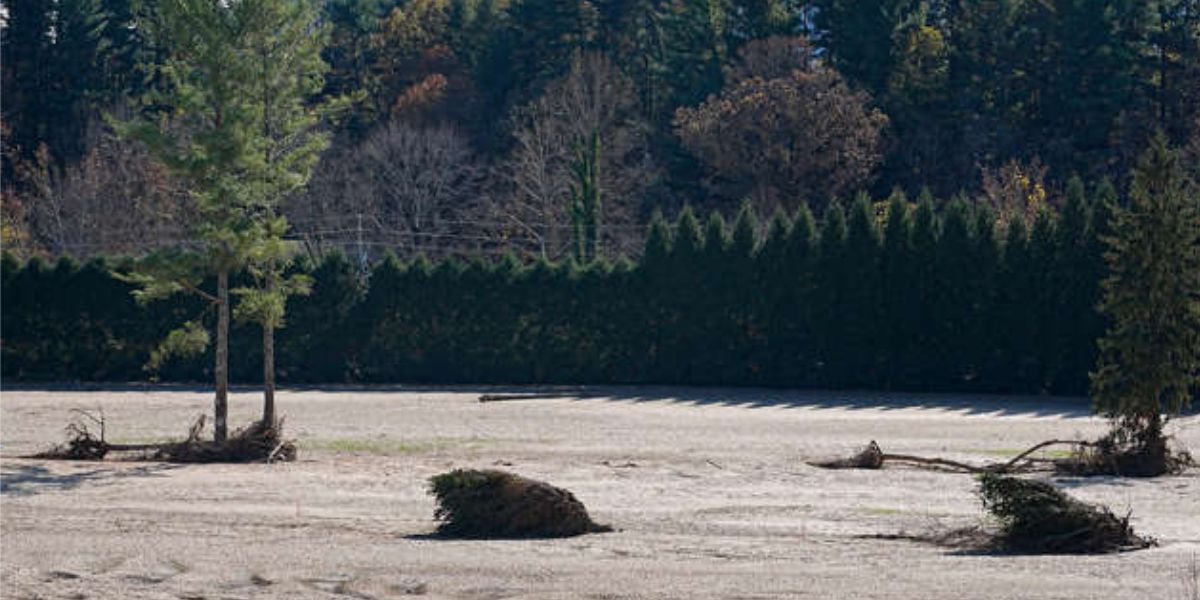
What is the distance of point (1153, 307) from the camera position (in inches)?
968

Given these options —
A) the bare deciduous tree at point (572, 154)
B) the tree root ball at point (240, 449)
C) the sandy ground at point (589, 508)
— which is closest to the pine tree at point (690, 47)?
the bare deciduous tree at point (572, 154)

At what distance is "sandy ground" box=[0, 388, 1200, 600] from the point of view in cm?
1426

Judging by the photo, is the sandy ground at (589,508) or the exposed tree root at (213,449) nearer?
the sandy ground at (589,508)

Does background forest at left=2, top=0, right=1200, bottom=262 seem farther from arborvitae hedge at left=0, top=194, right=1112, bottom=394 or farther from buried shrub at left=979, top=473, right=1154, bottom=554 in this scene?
buried shrub at left=979, top=473, right=1154, bottom=554

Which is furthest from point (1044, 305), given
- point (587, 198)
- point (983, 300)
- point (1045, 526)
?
point (587, 198)

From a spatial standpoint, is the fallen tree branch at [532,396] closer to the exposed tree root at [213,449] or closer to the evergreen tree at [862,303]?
the evergreen tree at [862,303]

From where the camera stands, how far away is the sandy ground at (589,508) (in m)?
14.3

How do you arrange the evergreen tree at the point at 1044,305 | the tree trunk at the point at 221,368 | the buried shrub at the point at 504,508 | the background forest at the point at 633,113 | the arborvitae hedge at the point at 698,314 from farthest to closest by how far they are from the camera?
the background forest at the point at 633,113, the arborvitae hedge at the point at 698,314, the evergreen tree at the point at 1044,305, the tree trunk at the point at 221,368, the buried shrub at the point at 504,508

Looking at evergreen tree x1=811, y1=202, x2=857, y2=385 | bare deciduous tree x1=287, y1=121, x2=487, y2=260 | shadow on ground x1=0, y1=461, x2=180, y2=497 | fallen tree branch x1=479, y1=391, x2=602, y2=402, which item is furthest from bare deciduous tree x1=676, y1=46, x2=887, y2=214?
shadow on ground x1=0, y1=461, x2=180, y2=497

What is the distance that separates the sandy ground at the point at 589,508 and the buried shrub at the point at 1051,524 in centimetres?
54

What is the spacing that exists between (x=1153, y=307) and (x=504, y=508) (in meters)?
12.0

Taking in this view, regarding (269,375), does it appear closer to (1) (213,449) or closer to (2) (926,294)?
(1) (213,449)

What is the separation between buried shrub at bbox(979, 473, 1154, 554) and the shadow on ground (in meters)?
12.4

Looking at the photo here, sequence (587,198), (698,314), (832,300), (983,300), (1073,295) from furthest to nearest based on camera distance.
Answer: (587,198)
(698,314)
(832,300)
(983,300)
(1073,295)
